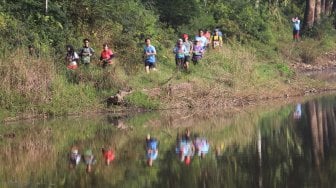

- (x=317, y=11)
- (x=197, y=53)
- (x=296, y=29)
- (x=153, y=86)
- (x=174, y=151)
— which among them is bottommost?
(x=174, y=151)

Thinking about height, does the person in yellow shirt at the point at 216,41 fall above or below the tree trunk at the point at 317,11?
below

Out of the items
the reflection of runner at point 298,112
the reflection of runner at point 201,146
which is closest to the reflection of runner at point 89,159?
the reflection of runner at point 201,146

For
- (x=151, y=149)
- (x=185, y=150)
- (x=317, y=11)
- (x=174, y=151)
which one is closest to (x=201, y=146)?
(x=185, y=150)

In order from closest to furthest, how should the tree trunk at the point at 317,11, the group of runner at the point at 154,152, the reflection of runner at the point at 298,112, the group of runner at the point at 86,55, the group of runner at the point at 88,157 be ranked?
1. the group of runner at the point at 88,157
2. the group of runner at the point at 154,152
3. the reflection of runner at the point at 298,112
4. the group of runner at the point at 86,55
5. the tree trunk at the point at 317,11

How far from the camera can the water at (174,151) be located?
12.9 meters

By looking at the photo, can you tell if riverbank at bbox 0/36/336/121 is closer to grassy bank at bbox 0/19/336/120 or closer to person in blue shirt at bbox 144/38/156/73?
grassy bank at bbox 0/19/336/120

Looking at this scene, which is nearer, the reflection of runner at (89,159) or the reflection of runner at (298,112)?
the reflection of runner at (89,159)

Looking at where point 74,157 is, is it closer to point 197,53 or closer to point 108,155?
point 108,155

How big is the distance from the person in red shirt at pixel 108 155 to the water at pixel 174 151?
133 mm

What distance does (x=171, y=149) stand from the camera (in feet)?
53.0

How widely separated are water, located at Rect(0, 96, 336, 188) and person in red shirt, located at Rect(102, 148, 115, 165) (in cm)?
13

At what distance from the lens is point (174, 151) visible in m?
15.8

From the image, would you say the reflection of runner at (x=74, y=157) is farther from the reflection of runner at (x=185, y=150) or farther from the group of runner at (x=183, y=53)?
the group of runner at (x=183, y=53)

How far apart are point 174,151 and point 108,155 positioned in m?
1.43
